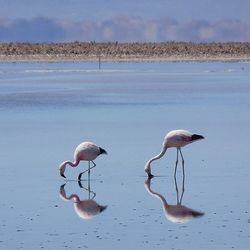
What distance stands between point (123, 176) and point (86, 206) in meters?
1.55

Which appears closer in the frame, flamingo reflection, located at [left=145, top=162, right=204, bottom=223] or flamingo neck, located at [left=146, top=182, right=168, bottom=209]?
flamingo reflection, located at [left=145, top=162, right=204, bottom=223]

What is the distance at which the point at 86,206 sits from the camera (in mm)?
9797

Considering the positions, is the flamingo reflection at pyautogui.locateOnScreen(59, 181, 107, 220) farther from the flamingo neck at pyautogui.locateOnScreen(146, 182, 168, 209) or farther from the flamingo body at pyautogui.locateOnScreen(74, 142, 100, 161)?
the flamingo body at pyautogui.locateOnScreen(74, 142, 100, 161)

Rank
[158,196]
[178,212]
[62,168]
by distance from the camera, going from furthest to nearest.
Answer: [62,168]
[158,196]
[178,212]

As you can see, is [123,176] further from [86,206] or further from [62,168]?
[86,206]

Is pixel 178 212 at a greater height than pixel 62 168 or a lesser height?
lesser

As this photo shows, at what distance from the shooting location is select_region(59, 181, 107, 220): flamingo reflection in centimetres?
938

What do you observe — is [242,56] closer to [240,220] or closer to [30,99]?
[30,99]

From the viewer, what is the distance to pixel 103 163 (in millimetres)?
12422

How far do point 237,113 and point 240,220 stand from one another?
10.0 metres

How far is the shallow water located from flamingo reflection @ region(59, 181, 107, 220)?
0.01 metres

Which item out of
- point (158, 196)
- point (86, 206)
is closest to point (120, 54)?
point (158, 196)

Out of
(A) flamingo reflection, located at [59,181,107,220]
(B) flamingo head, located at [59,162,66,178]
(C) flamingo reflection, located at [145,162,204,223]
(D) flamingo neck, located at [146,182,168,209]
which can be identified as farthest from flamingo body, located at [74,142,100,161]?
(C) flamingo reflection, located at [145,162,204,223]

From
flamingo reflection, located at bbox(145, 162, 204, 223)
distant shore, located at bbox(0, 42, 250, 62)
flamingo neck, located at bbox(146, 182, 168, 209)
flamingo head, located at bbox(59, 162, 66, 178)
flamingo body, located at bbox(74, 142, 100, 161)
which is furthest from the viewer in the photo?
distant shore, located at bbox(0, 42, 250, 62)
